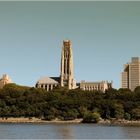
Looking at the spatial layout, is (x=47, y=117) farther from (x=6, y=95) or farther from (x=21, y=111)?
(x=6, y=95)

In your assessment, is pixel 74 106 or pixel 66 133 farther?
pixel 74 106

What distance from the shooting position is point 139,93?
159 meters

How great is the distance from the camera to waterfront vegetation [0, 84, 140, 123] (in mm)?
140500

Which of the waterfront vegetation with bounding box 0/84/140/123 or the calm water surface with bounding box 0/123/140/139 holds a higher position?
the waterfront vegetation with bounding box 0/84/140/123

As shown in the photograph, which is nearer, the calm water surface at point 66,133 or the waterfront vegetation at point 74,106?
the calm water surface at point 66,133

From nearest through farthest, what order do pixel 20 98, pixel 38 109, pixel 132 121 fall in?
pixel 132 121 → pixel 38 109 → pixel 20 98

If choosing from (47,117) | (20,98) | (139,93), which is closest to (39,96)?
(20,98)

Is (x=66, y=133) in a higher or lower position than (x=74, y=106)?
lower

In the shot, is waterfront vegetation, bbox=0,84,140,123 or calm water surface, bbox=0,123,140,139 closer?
calm water surface, bbox=0,123,140,139

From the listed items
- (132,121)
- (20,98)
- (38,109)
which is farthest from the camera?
(20,98)

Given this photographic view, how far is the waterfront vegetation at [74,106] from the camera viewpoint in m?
140

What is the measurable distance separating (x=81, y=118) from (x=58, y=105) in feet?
32.5

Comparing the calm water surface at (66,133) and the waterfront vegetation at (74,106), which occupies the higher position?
the waterfront vegetation at (74,106)

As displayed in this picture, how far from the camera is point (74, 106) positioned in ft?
481
